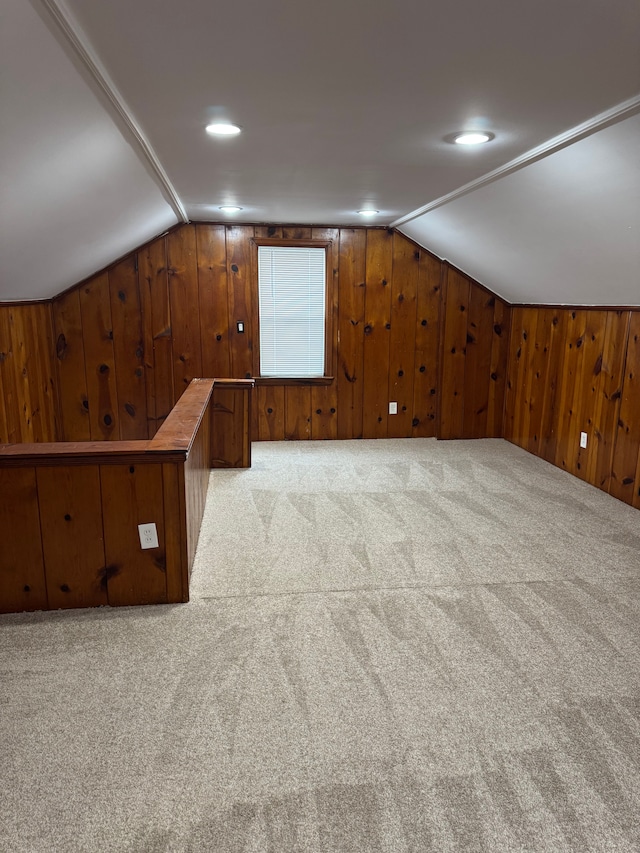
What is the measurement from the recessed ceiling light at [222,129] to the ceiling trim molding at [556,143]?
1294 millimetres

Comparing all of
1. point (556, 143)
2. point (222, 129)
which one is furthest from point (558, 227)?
point (222, 129)

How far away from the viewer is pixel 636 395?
12.6 ft

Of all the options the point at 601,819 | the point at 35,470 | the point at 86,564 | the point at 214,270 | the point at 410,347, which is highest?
the point at 214,270

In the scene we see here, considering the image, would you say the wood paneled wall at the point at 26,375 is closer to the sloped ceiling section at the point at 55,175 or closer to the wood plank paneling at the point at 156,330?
the sloped ceiling section at the point at 55,175

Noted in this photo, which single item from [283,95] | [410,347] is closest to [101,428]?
[410,347]

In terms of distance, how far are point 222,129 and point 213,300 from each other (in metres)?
2.86

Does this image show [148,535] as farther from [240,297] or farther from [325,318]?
[325,318]

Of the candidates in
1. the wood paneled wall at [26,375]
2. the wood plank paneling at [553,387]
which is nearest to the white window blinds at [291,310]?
the wood paneled wall at [26,375]

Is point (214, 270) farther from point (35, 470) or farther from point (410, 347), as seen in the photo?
point (35, 470)

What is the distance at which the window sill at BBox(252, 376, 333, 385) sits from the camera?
5480 mm

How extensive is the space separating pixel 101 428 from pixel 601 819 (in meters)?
4.70

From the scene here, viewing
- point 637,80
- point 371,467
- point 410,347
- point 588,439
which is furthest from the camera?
point 410,347

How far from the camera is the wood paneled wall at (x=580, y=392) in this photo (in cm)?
393

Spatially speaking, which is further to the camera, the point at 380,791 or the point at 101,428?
the point at 101,428
